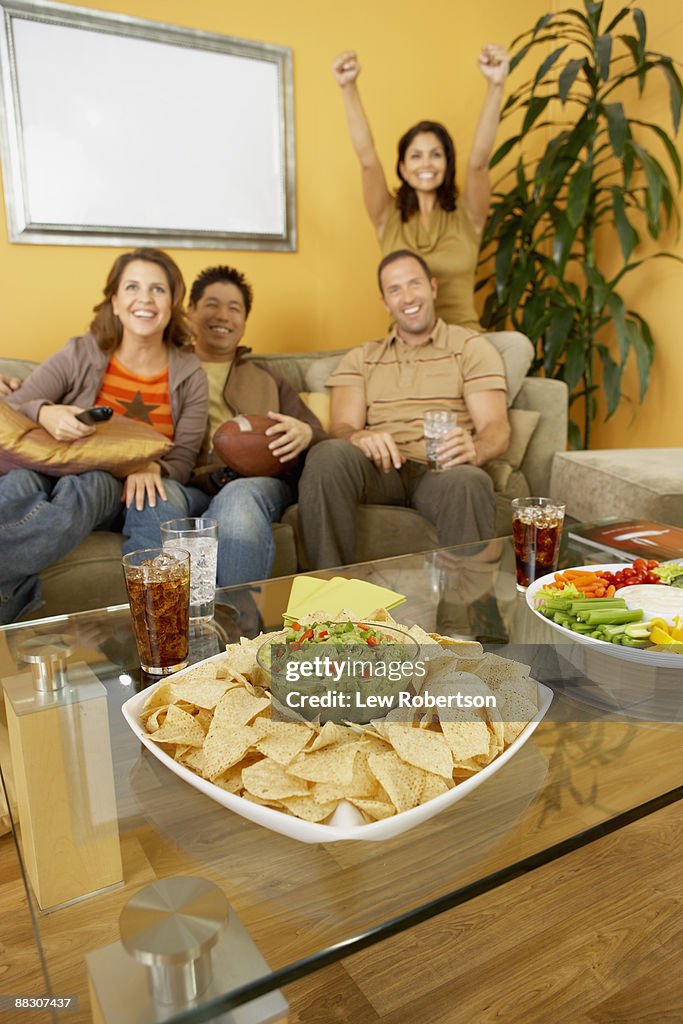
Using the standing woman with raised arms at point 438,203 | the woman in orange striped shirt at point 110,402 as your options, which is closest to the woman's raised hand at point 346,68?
the standing woman with raised arms at point 438,203

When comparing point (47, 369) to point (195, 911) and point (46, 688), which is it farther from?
point (195, 911)

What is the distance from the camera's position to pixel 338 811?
676 millimetres

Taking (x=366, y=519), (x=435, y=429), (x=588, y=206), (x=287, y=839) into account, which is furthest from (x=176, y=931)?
(x=588, y=206)

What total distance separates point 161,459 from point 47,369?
397mm

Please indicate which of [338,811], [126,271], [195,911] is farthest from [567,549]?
[126,271]

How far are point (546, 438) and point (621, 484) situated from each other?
41 cm

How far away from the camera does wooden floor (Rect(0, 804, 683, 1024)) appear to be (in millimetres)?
919

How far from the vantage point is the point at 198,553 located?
3.92ft

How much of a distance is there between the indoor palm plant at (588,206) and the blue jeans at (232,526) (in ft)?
5.51

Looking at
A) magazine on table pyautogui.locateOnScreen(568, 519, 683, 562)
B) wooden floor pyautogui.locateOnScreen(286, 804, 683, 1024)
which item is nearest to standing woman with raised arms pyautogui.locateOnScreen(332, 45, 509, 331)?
magazine on table pyautogui.locateOnScreen(568, 519, 683, 562)

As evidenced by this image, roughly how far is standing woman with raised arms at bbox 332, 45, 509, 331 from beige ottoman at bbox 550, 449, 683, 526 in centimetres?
87

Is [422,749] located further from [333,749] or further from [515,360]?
[515,360]

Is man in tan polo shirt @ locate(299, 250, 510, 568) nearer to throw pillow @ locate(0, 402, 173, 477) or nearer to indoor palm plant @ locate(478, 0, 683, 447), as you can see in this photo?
throw pillow @ locate(0, 402, 173, 477)

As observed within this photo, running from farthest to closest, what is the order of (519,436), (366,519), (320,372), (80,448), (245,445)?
1. (320,372)
2. (519,436)
3. (366,519)
4. (245,445)
5. (80,448)
